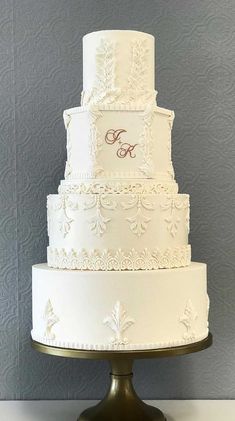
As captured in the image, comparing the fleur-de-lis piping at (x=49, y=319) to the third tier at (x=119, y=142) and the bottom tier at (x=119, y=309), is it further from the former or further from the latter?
the third tier at (x=119, y=142)

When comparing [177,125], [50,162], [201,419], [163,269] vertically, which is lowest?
[201,419]

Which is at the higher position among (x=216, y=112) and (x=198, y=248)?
(x=216, y=112)

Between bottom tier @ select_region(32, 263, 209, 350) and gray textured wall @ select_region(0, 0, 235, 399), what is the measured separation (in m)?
0.44

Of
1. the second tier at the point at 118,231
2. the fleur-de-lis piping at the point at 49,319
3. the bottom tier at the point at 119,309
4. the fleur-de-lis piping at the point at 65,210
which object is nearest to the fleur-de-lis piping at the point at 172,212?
the second tier at the point at 118,231

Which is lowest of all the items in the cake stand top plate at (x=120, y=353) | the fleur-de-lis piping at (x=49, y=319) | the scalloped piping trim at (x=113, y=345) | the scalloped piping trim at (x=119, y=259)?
the cake stand top plate at (x=120, y=353)

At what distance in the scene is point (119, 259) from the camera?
1.51 metres

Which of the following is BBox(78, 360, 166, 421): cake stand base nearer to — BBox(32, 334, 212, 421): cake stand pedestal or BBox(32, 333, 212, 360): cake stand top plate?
BBox(32, 334, 212, 421): cake stand pedestal

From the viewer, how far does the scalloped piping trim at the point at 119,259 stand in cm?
151

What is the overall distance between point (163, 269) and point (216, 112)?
68 centimetres

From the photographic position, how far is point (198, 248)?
1.96 metres

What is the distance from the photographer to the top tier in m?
1.56

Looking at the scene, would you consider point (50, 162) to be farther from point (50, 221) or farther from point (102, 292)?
point (102, 292)

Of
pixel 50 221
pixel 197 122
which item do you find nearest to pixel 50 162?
pixel 50 221

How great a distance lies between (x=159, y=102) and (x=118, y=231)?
2.06 feet
